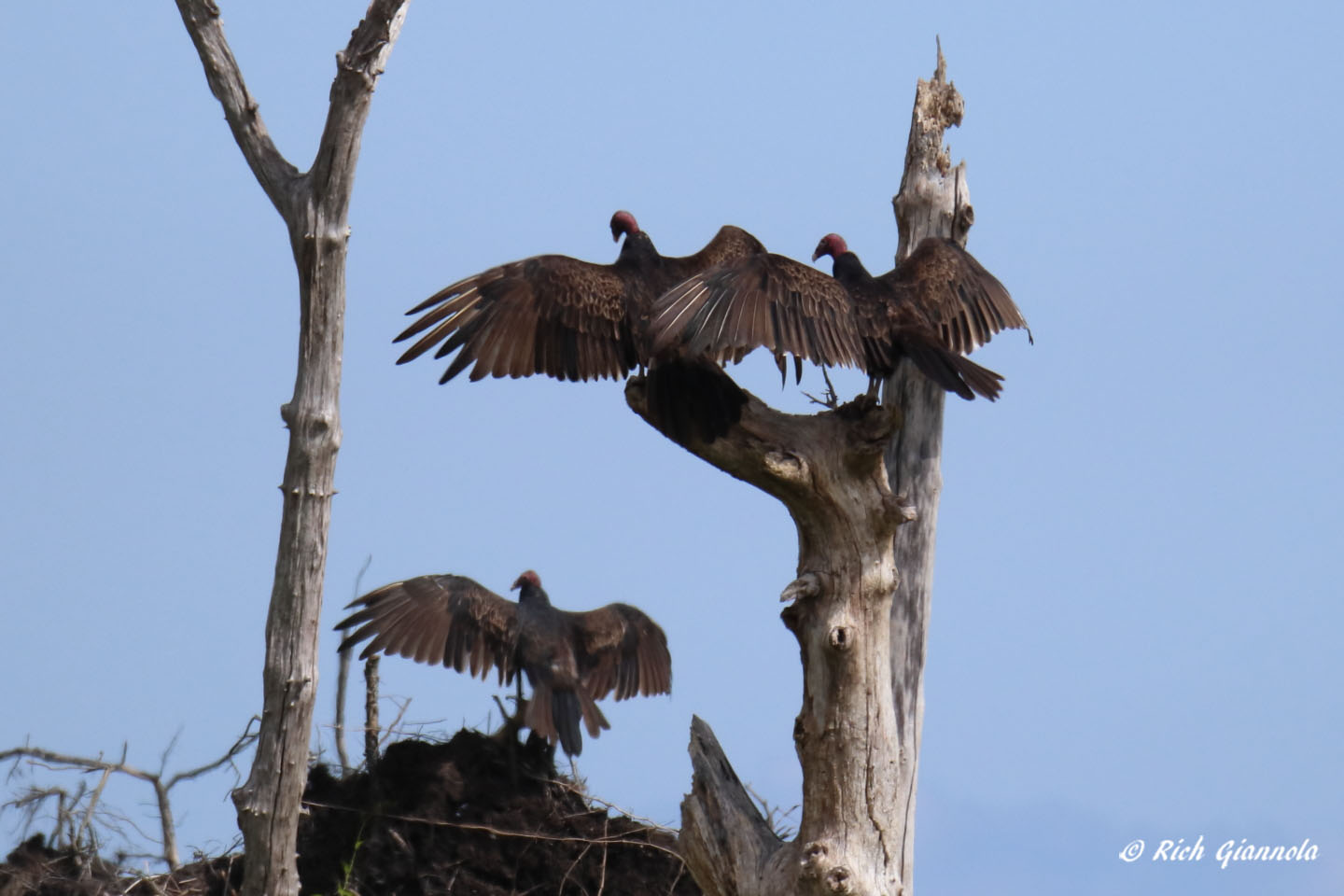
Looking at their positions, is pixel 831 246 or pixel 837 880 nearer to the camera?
pixel 837 880

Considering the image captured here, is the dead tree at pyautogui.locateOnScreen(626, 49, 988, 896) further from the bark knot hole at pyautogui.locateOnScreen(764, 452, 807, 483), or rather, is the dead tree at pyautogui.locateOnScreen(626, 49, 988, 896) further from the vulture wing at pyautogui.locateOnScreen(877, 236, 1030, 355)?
the vulture wing at pyautogui.locateOnScreen(877, 236, 1030, 355)

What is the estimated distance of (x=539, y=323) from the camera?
18.2 ft

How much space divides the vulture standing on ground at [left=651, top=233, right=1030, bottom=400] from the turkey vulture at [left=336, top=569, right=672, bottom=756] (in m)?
1.83

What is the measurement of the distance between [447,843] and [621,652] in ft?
3.63

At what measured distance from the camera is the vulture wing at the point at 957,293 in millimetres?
5805

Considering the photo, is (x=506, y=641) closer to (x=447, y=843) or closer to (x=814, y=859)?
(x=447, y=843)

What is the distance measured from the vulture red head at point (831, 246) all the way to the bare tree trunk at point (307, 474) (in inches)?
70.0

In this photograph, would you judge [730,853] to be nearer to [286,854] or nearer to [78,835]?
[286,854]

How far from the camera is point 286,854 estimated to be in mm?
5746

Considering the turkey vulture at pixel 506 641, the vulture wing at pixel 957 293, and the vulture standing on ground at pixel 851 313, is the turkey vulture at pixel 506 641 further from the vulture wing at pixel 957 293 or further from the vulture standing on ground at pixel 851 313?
the vulture wing at pixel 957 293

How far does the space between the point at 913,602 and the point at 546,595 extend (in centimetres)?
183

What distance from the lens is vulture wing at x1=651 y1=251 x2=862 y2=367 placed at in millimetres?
4895

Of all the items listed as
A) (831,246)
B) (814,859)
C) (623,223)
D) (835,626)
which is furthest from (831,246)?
(814,859)

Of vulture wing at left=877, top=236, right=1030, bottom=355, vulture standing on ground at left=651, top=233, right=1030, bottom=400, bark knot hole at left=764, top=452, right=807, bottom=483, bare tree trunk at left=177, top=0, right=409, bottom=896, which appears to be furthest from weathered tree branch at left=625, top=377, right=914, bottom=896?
bare tree trunk at left=177, top=0, right=409, bottom=896
